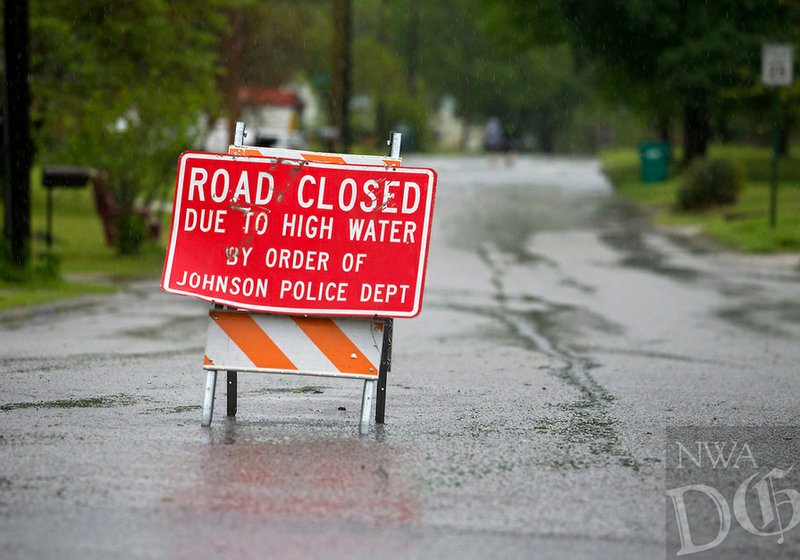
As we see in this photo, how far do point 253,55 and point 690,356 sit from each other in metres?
42.7

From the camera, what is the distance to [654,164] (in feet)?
146

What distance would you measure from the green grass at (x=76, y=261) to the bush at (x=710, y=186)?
1226 centimetres

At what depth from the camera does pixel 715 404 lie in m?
9.17

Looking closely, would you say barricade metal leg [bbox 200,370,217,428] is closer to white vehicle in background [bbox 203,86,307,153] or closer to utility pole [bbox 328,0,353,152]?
white vehicle in background [bbox 203,86,307,153]

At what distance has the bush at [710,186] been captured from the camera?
33.0 m

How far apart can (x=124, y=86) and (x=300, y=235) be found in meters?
17.3

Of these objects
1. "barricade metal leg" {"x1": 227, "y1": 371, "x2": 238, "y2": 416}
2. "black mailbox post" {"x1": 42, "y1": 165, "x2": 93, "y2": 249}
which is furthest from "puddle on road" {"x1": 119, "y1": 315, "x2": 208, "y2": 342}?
"black mailbox post" {"x1": 42, "y1": 165, "x2": 93, "y2": 249}

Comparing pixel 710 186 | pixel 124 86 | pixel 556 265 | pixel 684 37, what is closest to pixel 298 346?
pixel 556 265

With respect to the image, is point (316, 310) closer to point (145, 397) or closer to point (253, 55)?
point (145, 397)

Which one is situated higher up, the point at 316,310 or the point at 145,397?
the point at 316,310

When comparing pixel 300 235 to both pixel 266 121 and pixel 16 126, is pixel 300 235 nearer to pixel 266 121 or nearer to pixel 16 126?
pixel 16 126

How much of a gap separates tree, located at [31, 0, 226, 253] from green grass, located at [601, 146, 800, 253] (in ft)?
33.1

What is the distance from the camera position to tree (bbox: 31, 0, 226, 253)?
21.6 meters

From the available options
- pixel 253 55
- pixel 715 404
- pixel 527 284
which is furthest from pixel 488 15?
pixel 715 404
